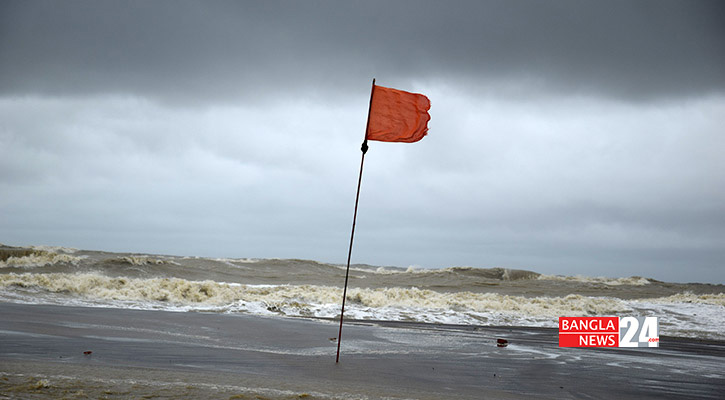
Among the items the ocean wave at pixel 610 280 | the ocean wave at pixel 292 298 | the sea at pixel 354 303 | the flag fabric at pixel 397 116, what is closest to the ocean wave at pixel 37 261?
the sea at pixel 354 303

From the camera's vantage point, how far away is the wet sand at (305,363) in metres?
5.61

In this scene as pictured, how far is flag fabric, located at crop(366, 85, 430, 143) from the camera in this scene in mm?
8523

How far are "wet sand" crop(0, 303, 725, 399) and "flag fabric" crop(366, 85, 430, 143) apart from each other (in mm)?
3483

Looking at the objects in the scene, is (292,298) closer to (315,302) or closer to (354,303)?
(315,302)

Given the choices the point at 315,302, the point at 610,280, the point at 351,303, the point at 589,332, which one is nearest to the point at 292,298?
the point at 315,302

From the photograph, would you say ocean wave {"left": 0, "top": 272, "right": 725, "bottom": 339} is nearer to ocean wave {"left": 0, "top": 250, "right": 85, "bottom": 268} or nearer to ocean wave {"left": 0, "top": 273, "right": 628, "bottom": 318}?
ocean wave {"left": 0, "top": 273, "right": 628, "bottom": 318}

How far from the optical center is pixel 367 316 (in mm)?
17109

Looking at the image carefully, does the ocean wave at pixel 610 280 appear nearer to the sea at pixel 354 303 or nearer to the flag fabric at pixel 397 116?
the sea at pixel 354 303

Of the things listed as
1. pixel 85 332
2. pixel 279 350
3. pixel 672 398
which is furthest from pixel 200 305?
pixel 672 398

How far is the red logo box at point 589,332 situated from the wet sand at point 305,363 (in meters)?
0.65

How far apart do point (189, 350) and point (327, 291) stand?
1327cm

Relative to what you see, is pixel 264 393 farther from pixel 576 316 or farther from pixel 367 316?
pixel 576 316

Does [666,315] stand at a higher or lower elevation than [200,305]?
higher

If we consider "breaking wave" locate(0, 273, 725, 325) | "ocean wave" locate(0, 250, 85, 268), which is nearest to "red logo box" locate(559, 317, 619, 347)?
"breaking wave" locate(0, 273, 725, 325)
